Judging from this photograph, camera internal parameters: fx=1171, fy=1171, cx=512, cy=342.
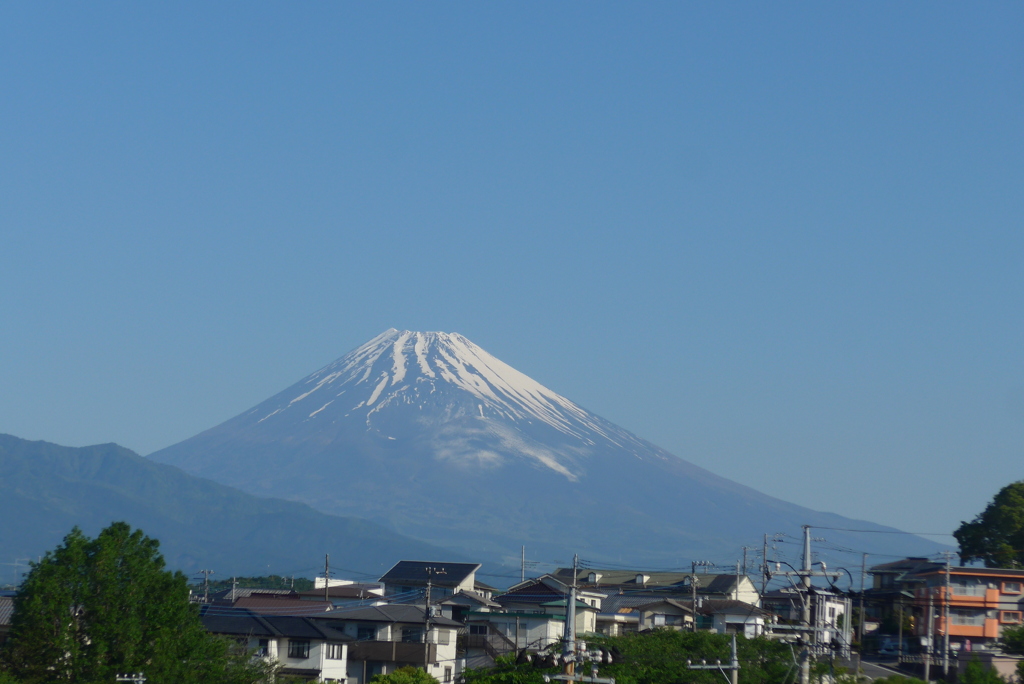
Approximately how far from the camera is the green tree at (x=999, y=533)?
55531 mm

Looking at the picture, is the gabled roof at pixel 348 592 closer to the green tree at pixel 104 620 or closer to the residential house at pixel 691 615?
the residential house at pixel 691 615

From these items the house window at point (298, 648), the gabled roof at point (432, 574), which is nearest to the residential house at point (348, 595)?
the gabled roof at point (432, 574)

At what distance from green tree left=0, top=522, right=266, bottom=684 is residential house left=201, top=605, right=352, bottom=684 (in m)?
11.4

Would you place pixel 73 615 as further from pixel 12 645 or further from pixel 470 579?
pixel 470 579

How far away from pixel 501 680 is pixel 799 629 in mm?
9844

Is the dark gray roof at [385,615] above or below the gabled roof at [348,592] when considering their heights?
above

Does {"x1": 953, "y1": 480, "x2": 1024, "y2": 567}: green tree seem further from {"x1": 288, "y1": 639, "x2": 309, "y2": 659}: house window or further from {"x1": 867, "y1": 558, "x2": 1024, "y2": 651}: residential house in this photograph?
{"x1": 288, "y1": 639, "x2": 309, "y2": 659}: house window

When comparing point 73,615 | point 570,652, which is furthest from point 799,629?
point 73,615

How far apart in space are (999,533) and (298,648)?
37018 millimetres

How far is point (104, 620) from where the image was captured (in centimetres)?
2300

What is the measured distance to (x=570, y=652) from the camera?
18844 mm

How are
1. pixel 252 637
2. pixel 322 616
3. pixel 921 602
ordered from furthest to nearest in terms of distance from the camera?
pixel 921 602 < pixel 322 616 < pixel 252 637

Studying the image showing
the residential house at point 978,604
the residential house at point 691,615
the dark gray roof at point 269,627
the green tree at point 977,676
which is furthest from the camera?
the residential house at point 978,604

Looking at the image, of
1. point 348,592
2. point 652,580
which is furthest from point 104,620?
point 652,580
